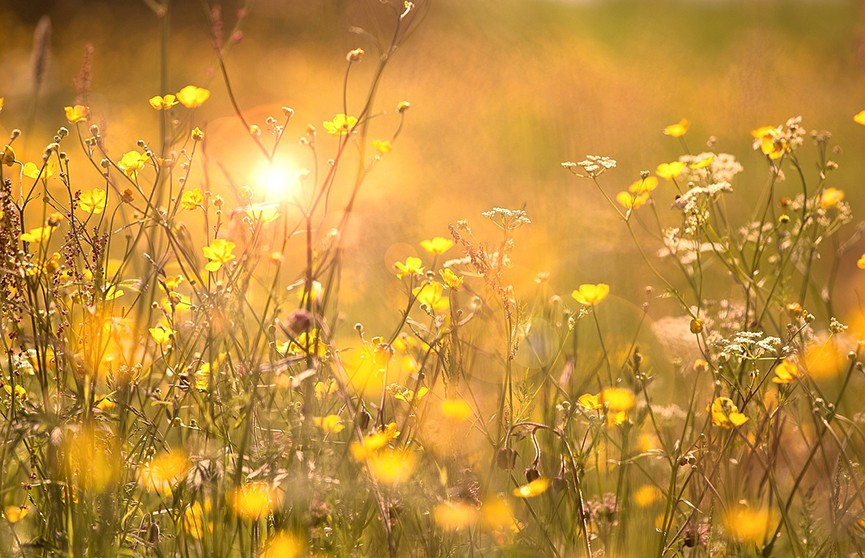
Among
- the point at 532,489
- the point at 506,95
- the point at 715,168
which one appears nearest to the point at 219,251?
the point at 532,489

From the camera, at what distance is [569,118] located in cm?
471

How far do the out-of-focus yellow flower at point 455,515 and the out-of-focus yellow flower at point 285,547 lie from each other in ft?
0.75

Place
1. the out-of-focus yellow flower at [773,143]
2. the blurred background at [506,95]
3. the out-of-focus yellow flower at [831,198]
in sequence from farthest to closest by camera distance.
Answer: the blurred background at [506,95] → the out-of-focus yellow flower at [831,198] → the out-of-focus yellow flower at [773,143]

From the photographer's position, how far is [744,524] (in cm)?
155

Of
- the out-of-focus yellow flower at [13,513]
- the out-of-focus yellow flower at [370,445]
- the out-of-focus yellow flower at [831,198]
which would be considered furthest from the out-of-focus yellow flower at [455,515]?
the out-of-focus yellow flower at [831,198]

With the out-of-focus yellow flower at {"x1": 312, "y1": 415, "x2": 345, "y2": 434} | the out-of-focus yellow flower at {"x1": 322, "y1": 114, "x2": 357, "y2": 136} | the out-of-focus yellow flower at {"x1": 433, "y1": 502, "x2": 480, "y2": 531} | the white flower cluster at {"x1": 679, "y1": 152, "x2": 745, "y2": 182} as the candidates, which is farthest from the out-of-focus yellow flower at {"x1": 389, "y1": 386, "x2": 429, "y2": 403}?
the white flower cluster at {"x1": 679, "y1": 152, "x2": 745, "y2": 182}

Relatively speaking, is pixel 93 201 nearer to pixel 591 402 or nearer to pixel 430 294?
pixel 430 294

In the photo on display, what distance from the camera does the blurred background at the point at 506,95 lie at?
4195 millimetres

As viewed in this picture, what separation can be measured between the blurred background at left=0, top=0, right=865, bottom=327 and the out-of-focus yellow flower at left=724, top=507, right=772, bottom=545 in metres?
Answer: 1.22

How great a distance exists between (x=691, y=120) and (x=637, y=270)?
2.42 m

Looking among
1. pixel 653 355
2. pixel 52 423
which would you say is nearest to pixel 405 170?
pixel 653 355

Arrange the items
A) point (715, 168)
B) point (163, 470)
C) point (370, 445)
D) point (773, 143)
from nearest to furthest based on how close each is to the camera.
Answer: point (370, 445), point (163, 470), point (773, 143), point (715, 168)

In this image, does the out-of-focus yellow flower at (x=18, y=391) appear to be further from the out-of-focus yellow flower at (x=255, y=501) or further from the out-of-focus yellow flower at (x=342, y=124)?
the out-of-focus yellow flower at (x=342, y=124)

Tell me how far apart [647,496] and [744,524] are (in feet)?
1.22
